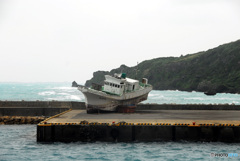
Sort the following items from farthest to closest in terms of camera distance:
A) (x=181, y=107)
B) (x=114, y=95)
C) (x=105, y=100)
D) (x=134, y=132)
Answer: (x=181, y=107), (x=114, y=95), (x=105, y=100), (x=134, y=132)

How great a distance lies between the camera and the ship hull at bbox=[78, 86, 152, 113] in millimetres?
48938

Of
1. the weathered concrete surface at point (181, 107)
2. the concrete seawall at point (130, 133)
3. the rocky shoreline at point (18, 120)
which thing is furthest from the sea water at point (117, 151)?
the weathered concrete surface at point (181, 107)

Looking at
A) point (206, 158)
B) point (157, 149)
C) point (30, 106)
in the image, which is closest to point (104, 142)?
point (157, 149)

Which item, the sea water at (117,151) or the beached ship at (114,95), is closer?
the sea water at (117,151)

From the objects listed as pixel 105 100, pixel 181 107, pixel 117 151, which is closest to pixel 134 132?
pixel 117 151

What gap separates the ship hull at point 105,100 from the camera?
48938 mm

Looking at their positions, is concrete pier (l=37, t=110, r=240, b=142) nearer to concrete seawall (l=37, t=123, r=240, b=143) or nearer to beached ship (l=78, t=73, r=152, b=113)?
concrete seawall (l=37, t=123, r=240, b=143)

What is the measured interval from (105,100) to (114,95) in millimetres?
1505

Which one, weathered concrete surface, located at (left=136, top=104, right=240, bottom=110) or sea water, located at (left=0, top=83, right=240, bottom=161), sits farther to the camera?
weathered concrete surface, located at (left=136, top=104, right=240, bottom=110)

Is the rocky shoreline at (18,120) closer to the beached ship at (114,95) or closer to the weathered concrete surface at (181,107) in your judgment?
the beached ship at (114,95)

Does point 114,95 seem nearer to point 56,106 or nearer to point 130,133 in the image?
point 56,106

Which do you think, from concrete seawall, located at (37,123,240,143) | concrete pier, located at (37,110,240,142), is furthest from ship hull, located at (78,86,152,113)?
concrete seawall, located at (37,123,240,143)

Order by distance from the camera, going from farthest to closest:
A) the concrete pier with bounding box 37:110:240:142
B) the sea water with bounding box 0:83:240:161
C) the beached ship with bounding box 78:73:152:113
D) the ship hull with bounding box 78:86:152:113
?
the beached ship with bounding box 78:73:152:113 → the ship hull with bounding box 78:86:152:113 → the concrete pier with bounding box 37:110:240:142 → the sea water with bounding box 0:83:240:161

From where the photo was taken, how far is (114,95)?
50.4 metres
